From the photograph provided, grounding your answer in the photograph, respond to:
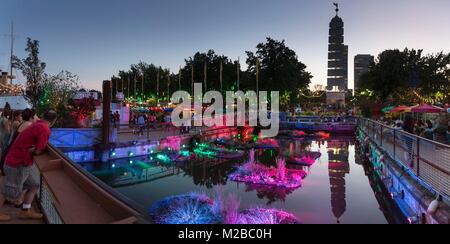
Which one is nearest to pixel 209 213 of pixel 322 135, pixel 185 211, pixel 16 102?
pixel 185 211

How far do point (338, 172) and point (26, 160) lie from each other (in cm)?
2101

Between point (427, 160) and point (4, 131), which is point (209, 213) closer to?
point (4, 131)

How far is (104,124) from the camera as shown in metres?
23.6

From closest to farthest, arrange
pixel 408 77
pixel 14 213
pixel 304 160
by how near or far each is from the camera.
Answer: pixel 14 213, pixel 304 160, pixel 408 77

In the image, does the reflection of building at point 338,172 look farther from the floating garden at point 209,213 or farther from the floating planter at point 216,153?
the floating planter at point 216,153

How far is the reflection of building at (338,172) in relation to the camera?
15.6 meters

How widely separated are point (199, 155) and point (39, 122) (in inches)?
888

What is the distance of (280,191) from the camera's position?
1797 cm

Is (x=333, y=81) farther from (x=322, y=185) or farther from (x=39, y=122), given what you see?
(x=39, y=122)

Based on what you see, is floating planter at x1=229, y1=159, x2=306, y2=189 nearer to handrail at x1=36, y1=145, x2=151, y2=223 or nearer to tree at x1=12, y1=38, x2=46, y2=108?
handrail at x1=36, y1=145, x2=151, y2=223

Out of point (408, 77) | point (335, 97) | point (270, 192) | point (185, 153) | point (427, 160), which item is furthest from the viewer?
point (335, 97)

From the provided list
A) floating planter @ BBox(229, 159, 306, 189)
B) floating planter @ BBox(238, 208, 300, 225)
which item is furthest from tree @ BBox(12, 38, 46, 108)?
floating planter @ BBox(238, 208, 300, 225)

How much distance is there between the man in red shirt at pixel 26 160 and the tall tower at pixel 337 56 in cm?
13330

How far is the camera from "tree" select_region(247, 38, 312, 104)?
66.1 meters
